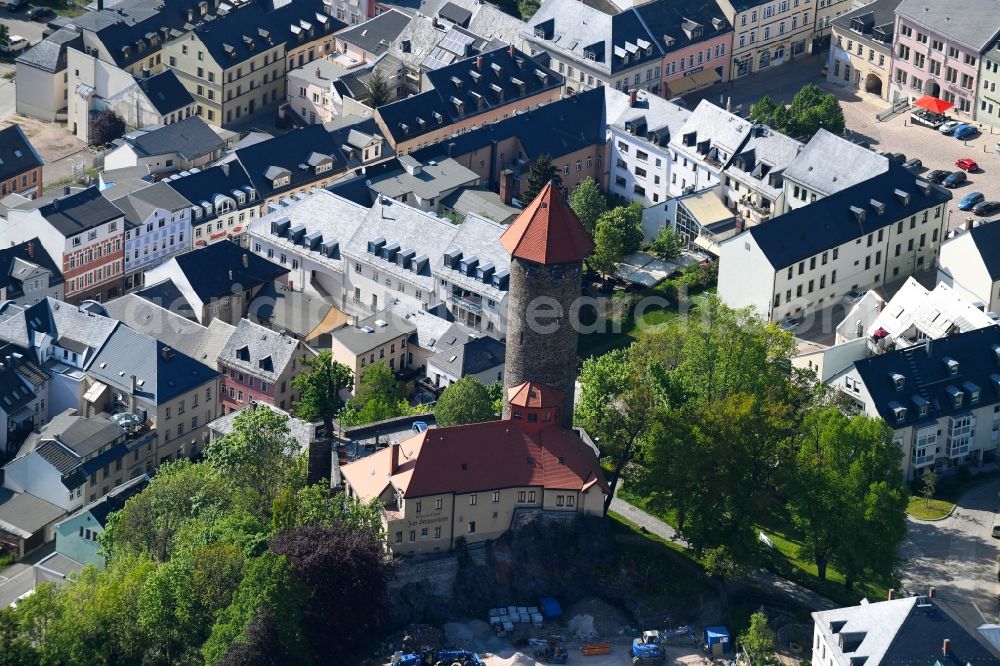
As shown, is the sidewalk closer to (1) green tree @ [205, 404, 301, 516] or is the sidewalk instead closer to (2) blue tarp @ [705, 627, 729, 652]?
(2) blue tarp @ [705, 627, 729, 652]

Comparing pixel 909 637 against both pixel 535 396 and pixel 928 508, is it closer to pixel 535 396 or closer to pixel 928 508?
pixel 928 508

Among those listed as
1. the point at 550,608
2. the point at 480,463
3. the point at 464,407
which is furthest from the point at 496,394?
the point at 550,608

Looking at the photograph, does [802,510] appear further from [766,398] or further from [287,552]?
[287,552]

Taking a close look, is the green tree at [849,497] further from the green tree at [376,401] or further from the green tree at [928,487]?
the green tree at [376,401]

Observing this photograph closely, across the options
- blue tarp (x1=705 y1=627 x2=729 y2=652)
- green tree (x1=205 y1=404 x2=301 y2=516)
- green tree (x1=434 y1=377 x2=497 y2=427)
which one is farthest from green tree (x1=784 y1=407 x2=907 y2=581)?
green tree (x1=205 y1=404 x2=301 y2=516)

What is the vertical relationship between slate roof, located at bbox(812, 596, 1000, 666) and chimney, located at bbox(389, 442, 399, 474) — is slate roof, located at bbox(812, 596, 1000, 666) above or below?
below
